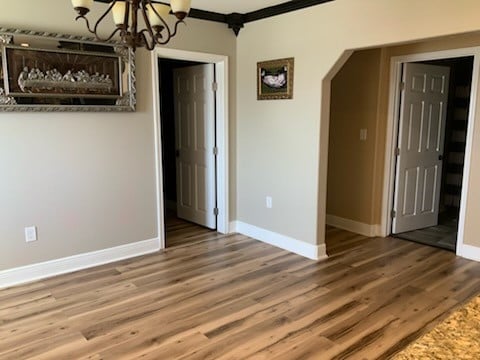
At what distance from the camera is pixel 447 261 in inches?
152

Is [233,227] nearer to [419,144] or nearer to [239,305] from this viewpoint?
[239,305]

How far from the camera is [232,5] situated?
390cm

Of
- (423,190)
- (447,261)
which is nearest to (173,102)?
(423,190)

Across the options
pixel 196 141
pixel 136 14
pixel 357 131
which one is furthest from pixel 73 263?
pixel 357 131

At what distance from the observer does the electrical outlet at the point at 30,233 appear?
3381mm

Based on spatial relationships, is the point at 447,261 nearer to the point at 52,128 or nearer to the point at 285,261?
the point at 285,261

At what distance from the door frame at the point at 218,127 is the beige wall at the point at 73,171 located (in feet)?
0.20

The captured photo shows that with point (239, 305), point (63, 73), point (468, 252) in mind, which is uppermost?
point (63, 73)

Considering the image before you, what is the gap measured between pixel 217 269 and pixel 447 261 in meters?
2.21

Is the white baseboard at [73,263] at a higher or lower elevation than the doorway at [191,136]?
lower

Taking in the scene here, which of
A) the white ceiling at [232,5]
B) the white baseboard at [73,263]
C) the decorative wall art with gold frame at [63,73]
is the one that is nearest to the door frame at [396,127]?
the white ceiling at [232,5]

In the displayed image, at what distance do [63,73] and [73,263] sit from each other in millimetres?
1670

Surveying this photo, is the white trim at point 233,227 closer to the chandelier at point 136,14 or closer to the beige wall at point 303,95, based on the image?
the beige wall at point 303,95

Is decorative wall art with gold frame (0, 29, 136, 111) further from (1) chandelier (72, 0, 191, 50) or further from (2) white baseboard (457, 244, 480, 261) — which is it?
(2) white baseboard (457, 244, 480, 261)
